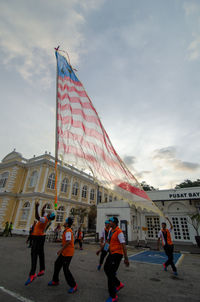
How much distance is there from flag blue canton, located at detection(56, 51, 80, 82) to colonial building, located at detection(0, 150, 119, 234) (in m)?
16.3

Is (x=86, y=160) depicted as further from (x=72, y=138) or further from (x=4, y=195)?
(x=4, y=195)

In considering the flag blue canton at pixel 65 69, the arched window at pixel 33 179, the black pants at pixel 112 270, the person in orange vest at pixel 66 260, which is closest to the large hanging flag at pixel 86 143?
the flag blue canton at pixel 65 69

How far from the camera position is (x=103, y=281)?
4660mm

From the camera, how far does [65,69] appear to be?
6609 millimetres

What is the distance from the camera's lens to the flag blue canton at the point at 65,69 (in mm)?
6363

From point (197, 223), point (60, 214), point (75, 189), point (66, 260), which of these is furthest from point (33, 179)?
point (66, 260)

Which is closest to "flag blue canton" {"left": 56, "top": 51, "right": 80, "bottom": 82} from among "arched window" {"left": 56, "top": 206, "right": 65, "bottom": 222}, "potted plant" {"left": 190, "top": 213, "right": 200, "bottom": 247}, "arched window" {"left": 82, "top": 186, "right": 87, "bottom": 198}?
"potted plant" {"left": 190, "top": 213, "right": 200, "bottom": 247}

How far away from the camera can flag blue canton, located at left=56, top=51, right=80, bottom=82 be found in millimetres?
6363

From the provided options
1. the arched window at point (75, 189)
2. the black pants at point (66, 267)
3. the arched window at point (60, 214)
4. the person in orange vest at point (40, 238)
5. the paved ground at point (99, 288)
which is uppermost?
the arched window at point (75, 189)

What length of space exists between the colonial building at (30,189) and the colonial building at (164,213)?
335 cm

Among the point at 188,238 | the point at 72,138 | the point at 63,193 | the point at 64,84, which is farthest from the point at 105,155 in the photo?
the point at 63,193

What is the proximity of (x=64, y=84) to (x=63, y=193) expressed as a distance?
23.4 m

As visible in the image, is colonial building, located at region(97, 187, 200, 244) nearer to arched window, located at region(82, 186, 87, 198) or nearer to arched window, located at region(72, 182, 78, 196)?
arched window, located at region(72, 182, 78, 196)

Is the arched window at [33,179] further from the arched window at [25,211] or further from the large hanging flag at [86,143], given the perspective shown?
the large hanging flag at [86,143]
